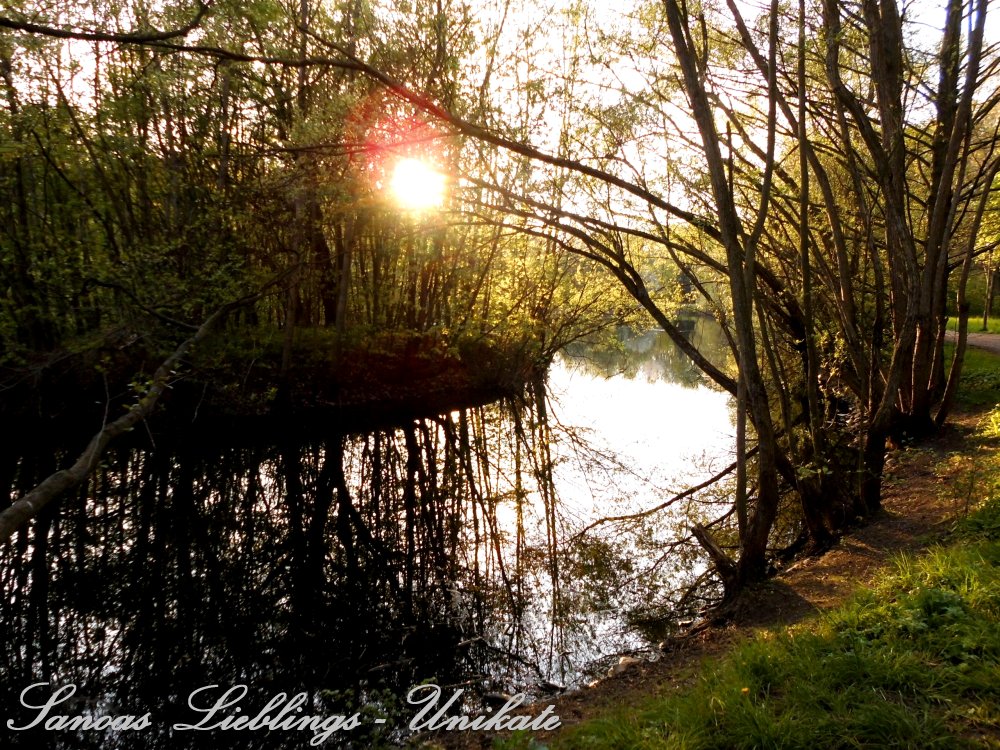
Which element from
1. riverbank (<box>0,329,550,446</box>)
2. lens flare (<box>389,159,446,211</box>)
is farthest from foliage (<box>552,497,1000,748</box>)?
riverbank (<box>0,329,550,446</box>)

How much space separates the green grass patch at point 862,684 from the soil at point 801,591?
395 mm

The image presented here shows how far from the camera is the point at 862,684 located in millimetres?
2998

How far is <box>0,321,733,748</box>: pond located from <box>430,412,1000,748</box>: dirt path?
70 centimetres

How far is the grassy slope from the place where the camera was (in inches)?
106

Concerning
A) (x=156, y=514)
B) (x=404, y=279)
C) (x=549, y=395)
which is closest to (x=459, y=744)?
(x=156, y=514)

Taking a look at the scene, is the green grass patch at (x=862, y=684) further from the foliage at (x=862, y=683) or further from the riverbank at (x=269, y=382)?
the riverbank at (x=269, y=382)

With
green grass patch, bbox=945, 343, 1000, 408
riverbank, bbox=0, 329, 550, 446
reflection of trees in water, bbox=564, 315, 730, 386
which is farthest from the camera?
reflection of trees in water, bbox=564, 315, 730, 386

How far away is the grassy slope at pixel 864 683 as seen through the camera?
268cm

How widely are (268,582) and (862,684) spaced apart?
6136 mm

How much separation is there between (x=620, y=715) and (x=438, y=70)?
10.4 metres

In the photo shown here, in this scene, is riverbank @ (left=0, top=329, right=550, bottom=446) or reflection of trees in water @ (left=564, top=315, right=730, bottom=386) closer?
riverbank @ (left=0, top=329, right=550, bottom=446)

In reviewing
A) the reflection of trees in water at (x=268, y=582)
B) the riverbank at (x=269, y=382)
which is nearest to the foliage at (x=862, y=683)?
the reflection of trees in water at (x=268, y=582)

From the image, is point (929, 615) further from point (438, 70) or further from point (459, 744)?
point (438, 70)

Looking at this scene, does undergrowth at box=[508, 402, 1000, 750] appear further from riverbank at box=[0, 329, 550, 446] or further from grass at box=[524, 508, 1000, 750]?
riverbank at box=[0, 329, 550, 446]
